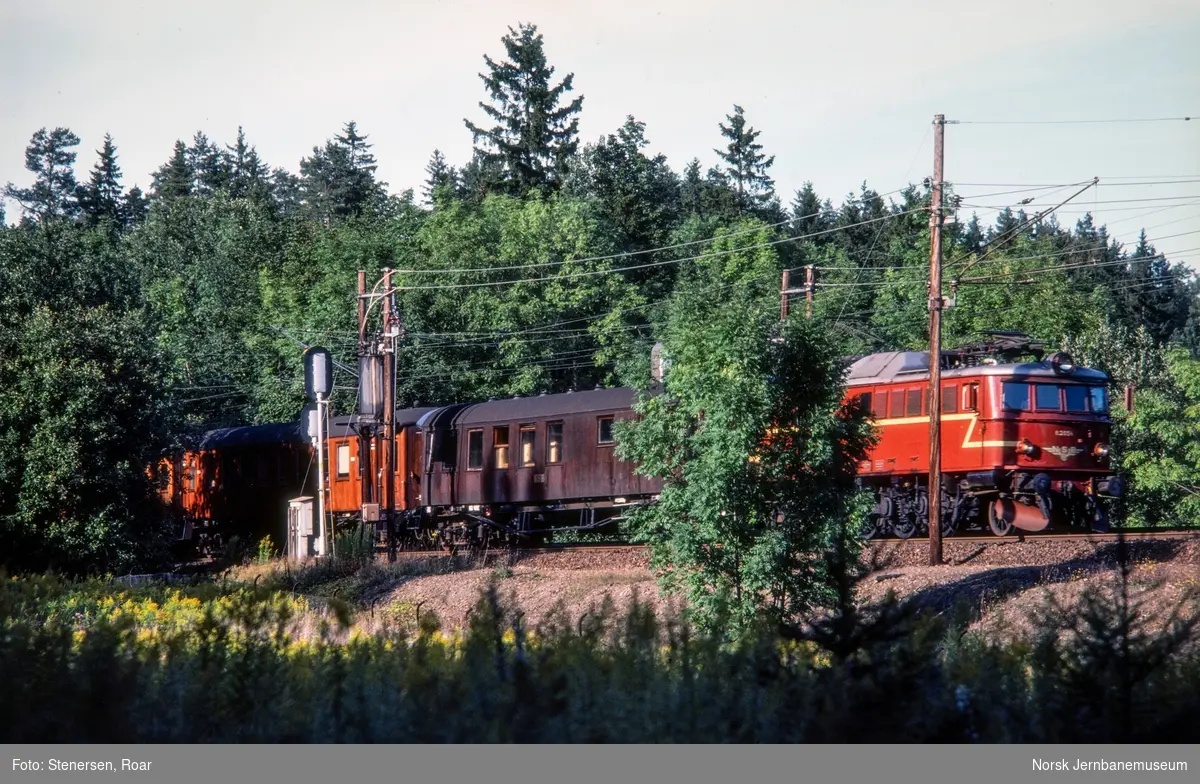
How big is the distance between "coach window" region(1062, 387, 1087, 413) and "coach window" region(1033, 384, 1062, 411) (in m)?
0.26

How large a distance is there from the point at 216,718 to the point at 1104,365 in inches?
1783

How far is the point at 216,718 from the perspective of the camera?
21.4ft

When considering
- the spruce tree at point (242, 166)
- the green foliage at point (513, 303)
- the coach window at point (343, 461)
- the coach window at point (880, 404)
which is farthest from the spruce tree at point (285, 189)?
the coach window at point (880, 404)

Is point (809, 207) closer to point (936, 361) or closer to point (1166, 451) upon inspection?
point (1166, 451)

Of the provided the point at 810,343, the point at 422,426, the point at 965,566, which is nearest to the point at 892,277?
the point at 422,426

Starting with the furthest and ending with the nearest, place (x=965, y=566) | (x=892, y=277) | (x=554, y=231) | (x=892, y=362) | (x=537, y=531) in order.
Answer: (x=892, y=277)
(x=554, y=231)
(x=537, y=531)
(x=892, y=362)
(x=965, y=566)

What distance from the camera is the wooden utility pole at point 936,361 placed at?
2359cm

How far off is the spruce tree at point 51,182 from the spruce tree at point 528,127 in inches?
995

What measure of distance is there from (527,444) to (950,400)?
9791 mm

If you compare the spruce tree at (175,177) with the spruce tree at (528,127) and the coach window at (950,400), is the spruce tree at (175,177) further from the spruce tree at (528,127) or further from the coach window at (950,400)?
the coach window at (950,400)

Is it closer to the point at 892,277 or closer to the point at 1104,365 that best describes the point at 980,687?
the point at 1104,365

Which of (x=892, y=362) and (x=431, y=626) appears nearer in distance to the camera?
(x=431, y=626)

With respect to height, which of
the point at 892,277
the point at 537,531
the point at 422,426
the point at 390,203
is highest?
the point at 390,203

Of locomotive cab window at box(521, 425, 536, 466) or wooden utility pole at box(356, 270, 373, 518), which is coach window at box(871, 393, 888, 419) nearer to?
locomotive cab window at box(521, 425, 536, 466)
